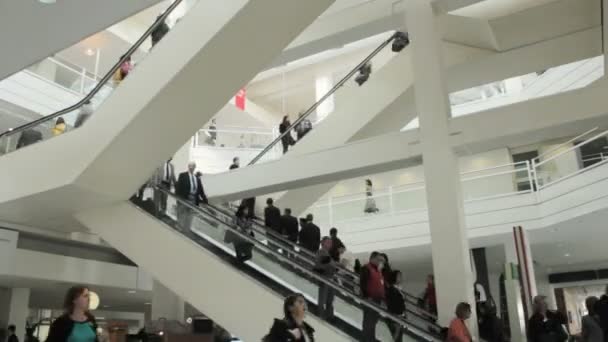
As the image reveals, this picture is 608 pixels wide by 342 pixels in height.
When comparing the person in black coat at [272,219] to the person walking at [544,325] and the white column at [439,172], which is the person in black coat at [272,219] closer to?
the white column at [439,172]

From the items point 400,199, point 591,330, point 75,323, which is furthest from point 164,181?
point 591,330

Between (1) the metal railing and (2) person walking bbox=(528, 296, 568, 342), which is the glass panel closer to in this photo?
(2) person walking bbox=(528, 296, 568, 342)

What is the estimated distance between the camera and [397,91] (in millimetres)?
11516

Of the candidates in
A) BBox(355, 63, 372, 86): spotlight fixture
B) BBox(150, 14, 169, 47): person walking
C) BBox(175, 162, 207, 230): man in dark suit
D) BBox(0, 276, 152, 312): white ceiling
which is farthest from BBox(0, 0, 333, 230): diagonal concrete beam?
BBox(355, 63, 372, 86): spotlight fixture

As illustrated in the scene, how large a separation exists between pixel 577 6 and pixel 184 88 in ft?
23.9

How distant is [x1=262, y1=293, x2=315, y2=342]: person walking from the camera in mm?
4039

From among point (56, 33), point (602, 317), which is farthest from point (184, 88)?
point (602, 317)

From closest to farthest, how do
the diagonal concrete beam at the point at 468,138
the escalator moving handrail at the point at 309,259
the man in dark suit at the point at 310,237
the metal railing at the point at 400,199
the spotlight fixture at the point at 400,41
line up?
the diagonal concrete beam at the point at 468,138 → the escalator moving handrail at the point at 309,259 → the man in dark suit at the point at 310,237 → the spotlight fixture at the point at 400,41 → the metal railing at the point at 400,199

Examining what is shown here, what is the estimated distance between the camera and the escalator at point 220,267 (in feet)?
23.7

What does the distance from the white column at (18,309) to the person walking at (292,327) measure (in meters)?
12.4

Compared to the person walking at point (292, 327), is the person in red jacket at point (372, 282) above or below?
above

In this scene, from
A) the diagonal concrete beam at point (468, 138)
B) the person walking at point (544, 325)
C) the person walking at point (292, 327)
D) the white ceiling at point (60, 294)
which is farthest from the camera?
the white ceiling at point (60, 294)

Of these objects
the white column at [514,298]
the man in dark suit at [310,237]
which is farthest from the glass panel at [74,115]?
the white column at [514,298]

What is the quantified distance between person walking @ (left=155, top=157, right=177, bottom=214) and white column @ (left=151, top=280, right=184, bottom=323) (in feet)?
15.6
